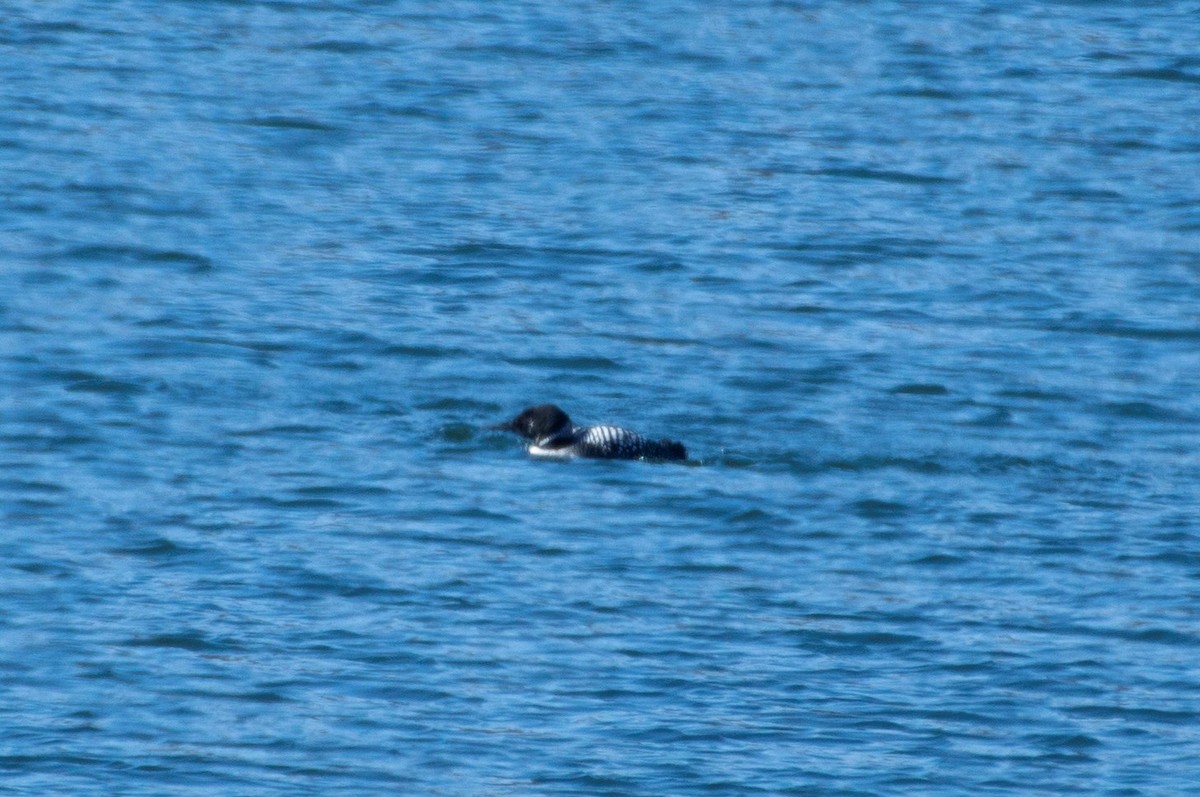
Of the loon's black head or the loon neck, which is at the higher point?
the loon's black head

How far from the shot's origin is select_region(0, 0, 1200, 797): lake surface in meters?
8.94

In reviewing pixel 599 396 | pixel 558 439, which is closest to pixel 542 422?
pixel 558 439

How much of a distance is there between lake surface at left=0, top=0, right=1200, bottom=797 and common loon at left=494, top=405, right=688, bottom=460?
0.31 feet

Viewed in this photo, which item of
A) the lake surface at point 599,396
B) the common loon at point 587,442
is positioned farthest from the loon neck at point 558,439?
the lake surface at point 599,396

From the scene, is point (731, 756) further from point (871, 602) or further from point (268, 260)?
point (268, 260)

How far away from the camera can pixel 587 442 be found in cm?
1201

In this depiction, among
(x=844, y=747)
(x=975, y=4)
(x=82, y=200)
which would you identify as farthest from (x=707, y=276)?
(x=975, y=4)

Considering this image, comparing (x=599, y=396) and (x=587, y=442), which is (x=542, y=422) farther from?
(x=599, y=396)

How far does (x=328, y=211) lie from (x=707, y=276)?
112 inches

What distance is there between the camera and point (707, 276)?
15.7 metres

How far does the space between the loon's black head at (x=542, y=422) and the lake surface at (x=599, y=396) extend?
117 mm

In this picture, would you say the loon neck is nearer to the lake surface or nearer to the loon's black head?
the loon's black head

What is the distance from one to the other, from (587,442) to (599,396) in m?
1.32

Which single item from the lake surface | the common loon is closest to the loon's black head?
the common loon
